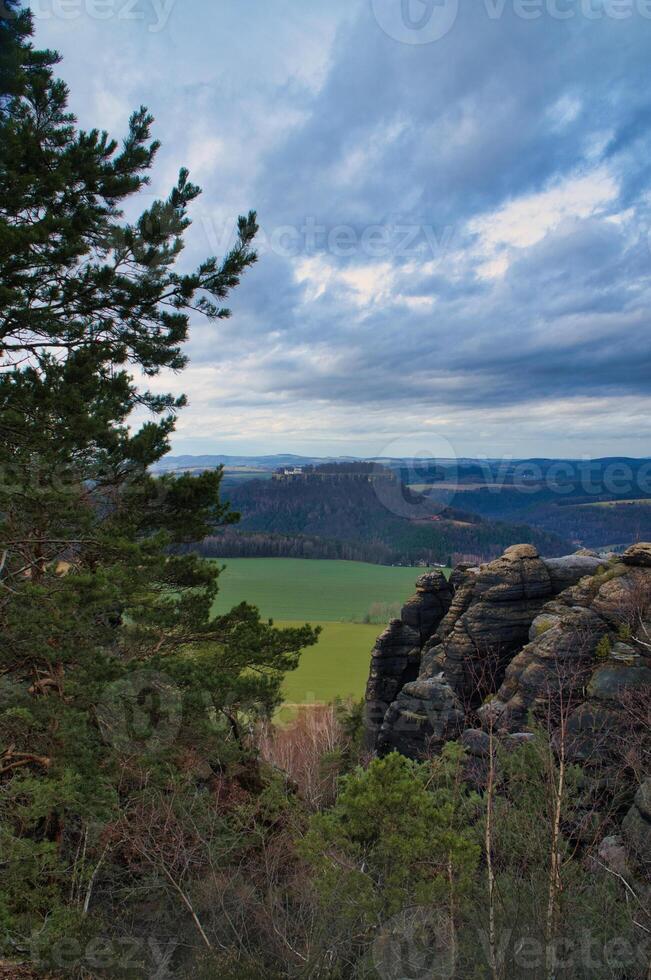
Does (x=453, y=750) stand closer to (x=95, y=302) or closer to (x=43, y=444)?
(x=43, y=444)

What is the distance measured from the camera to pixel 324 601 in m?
91.6

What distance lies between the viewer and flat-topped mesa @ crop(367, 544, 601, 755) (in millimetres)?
24891

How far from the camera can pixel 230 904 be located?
46.7 feet

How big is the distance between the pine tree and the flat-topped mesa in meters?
14.1

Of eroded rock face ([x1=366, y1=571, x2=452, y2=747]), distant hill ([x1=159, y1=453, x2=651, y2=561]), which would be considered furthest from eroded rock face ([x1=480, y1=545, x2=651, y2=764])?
distant hill ([x1=159, y1=453, x2=651, y2=561])

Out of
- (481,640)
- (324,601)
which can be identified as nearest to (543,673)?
(481,640)

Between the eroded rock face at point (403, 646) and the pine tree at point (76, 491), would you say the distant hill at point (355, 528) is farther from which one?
the pine tree at point (76, 491)

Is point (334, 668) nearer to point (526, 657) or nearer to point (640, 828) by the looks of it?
point (526, 657)

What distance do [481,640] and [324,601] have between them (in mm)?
63817

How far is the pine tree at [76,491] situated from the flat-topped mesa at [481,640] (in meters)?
14.1

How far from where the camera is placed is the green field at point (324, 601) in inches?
2293

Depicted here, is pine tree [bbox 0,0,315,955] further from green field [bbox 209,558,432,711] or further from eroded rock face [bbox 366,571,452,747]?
green field [bbox 209,558,432,711]

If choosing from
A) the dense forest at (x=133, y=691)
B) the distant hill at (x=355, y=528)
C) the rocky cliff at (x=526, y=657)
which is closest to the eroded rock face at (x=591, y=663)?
the rocky cliff at (x=526, y=657)

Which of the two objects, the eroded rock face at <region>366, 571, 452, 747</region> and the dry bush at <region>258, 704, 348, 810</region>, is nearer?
the dry bush at <region>258, 704, 348, 810</region>
